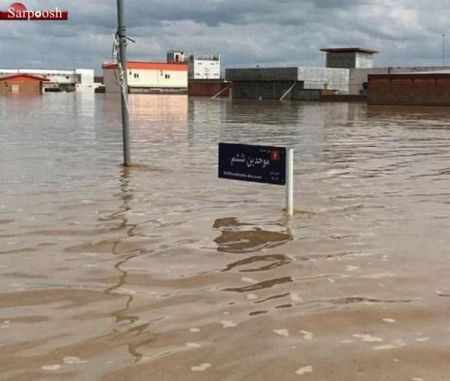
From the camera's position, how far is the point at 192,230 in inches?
326

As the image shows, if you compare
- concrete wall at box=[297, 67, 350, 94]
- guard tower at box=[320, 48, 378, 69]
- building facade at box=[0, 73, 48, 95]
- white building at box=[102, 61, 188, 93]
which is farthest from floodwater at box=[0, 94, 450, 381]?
white building at box=[102, 61, 188, 93]

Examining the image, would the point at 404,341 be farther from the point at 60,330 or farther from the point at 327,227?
the point at 327,227

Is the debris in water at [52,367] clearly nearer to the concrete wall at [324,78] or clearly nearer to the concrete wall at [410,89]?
the concrete wall at [410,89]

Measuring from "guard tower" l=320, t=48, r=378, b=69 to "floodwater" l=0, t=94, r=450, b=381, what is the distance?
9549 centimetres

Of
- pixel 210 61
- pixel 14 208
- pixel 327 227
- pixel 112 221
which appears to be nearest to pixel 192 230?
pixel 112 221

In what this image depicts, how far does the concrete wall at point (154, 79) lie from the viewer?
13712 centimetres

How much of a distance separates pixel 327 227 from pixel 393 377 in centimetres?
448

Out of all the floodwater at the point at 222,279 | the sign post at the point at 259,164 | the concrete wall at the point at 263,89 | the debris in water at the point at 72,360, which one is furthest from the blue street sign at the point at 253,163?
the concrete wall at the point at 263,89

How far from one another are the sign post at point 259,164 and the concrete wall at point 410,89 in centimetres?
6028

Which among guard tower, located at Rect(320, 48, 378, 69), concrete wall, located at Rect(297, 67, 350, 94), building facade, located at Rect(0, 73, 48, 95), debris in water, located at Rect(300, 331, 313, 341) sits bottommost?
debris in water, located at Rect(300, 331, 313, 341)

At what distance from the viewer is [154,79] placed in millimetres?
138875

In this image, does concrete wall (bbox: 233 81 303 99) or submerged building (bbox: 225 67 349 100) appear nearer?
submerged building (bbox: 225 67 349 100)

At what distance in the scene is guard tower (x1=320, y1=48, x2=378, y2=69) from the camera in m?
105

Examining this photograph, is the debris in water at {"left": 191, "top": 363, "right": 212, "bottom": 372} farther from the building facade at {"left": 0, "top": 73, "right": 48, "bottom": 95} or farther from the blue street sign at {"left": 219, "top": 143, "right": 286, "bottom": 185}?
the building facade at {"left": 0, "top": 73, "right": 48, "bottom": 95}
